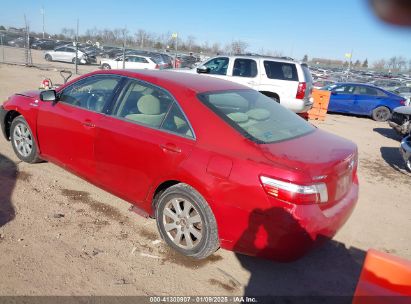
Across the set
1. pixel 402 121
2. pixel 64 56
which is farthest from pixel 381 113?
pixel 64 56

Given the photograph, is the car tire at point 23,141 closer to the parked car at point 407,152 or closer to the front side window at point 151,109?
the front side window at point 151,109

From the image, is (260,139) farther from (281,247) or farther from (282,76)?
(282,76)

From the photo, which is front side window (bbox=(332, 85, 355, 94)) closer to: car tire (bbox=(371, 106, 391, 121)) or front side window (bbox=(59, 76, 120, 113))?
car tire (bbox=(371, 106, 391, 121))

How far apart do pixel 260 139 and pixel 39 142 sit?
10.3ft

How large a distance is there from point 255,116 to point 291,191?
1106mm

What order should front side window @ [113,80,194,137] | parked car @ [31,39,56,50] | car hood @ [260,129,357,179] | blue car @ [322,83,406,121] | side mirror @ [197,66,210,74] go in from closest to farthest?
1. car hood @ [260,129,357,179]
2. front side window @ [113,80,194,137]
3. side mirror @ [197,66,210,74]
4. blue car @ [322,83,406,121]
5. parked car @ [31,39,56,50]

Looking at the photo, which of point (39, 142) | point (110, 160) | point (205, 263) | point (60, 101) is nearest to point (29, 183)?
Result: point (39, 142)

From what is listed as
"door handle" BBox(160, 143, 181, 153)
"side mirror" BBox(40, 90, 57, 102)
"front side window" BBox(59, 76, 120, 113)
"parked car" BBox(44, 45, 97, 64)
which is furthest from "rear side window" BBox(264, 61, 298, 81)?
"parked car" BBox(44, 45, 97, 64)

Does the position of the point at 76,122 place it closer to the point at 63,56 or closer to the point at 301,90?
the point at 301,90

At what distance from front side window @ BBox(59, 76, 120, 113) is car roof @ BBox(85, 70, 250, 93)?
13 cm

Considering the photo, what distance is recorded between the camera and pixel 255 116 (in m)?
3.60

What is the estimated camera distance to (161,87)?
12.0 feet

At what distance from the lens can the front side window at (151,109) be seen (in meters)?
3.39

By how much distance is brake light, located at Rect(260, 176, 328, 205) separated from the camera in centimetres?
272
